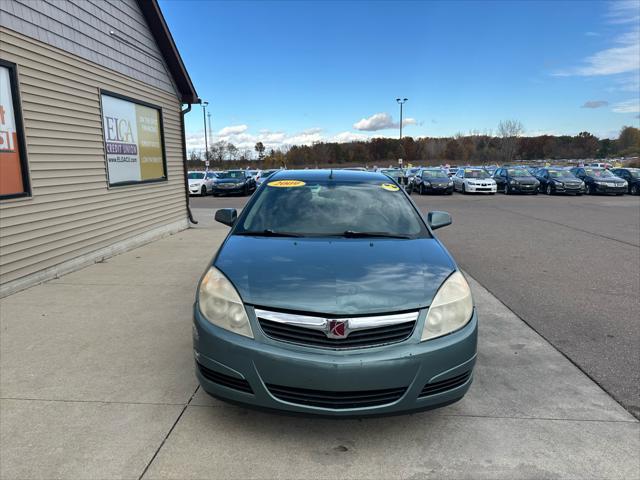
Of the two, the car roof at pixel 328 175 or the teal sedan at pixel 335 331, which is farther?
the car roof at pixel 328 175

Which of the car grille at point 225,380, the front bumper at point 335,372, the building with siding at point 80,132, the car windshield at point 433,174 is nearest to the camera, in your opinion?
the front bumper at point 335,372

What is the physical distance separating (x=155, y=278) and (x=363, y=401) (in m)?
4.71

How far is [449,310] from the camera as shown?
2.64 m

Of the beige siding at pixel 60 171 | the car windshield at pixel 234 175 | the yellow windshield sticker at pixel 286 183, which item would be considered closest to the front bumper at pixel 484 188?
the car windshield at pixel 234 175

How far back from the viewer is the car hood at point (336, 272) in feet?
8.21

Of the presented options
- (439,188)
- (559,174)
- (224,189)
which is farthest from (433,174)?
(224,189)

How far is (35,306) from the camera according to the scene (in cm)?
509

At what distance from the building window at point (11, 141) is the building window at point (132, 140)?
2.08 meters

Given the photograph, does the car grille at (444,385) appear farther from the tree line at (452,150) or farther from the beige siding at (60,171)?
the tree line at (452,150)

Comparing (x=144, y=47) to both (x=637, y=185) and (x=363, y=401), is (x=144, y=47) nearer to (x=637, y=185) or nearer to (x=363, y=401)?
(x=363, y=401)

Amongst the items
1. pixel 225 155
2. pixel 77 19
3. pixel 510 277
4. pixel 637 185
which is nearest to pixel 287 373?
pixel 510 277

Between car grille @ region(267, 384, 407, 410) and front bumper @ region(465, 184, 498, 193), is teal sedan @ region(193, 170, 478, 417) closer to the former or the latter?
car grille @ region(267, 384, 407, 410)

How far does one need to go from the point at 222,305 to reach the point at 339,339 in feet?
2.41

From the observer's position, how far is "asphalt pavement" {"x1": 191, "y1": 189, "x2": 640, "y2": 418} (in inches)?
153
